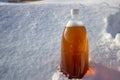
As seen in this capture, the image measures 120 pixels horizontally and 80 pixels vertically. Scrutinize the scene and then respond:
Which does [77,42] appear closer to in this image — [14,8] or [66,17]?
[66,17]

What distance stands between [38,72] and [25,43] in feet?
1.21

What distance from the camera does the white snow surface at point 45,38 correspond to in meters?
1.87

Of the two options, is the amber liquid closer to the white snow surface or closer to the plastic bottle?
the plastic bottle

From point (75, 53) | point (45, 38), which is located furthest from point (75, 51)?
point (45, 38)

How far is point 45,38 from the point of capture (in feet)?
7.16

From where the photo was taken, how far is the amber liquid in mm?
1660

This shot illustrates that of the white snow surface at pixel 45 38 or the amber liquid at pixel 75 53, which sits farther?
the white snow surface at pixel 45 38

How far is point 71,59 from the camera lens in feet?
5.48

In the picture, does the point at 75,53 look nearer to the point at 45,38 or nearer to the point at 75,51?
the point at 75,51

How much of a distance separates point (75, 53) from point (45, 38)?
0.56m

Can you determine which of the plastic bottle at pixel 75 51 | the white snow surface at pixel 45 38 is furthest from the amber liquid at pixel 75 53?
Answer: the white snow surface at pixel 45 38

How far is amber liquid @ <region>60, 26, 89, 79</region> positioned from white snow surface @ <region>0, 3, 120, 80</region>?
0.10m

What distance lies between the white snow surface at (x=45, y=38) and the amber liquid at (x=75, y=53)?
104mm

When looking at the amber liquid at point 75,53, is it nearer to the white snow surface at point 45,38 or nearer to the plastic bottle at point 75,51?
the plastic bottle at point 75,51
